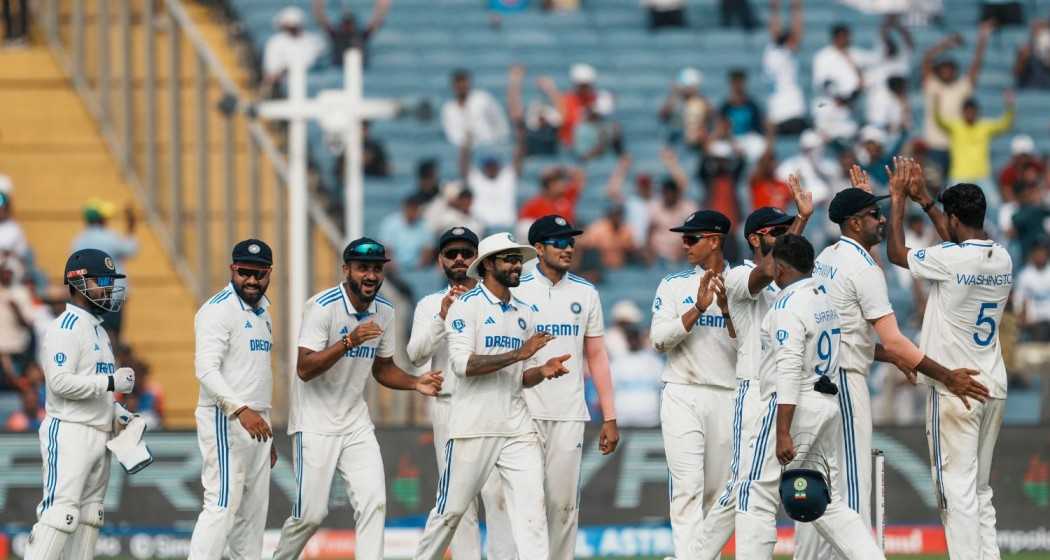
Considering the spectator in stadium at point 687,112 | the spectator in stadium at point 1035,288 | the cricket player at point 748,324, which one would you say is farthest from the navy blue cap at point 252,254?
the spectator in stadium at point 687,112

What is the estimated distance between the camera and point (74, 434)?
43.0 ft

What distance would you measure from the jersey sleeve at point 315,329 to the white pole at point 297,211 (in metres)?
7.04

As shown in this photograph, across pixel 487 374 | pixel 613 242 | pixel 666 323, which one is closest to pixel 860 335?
pixel 666 323

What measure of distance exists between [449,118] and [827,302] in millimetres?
12851

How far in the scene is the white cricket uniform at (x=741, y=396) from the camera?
43.0 ft

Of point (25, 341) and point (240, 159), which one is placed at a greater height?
point (240, 159)

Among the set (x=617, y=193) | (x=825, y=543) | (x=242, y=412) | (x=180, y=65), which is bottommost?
(x=825, y=543)

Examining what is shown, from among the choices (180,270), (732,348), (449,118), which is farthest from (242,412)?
(449,118)

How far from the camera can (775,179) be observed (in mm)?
23547

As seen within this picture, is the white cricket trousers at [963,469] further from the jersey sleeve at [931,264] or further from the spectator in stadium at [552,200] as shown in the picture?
the spectator in stadium at [552,200]

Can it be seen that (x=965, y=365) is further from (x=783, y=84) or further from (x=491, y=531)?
(x=783, y=84)

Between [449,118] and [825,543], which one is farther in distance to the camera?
[449,118]

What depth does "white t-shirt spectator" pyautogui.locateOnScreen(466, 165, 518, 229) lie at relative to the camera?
23641 mm

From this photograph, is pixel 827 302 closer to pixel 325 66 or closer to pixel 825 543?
pixel 825 543
